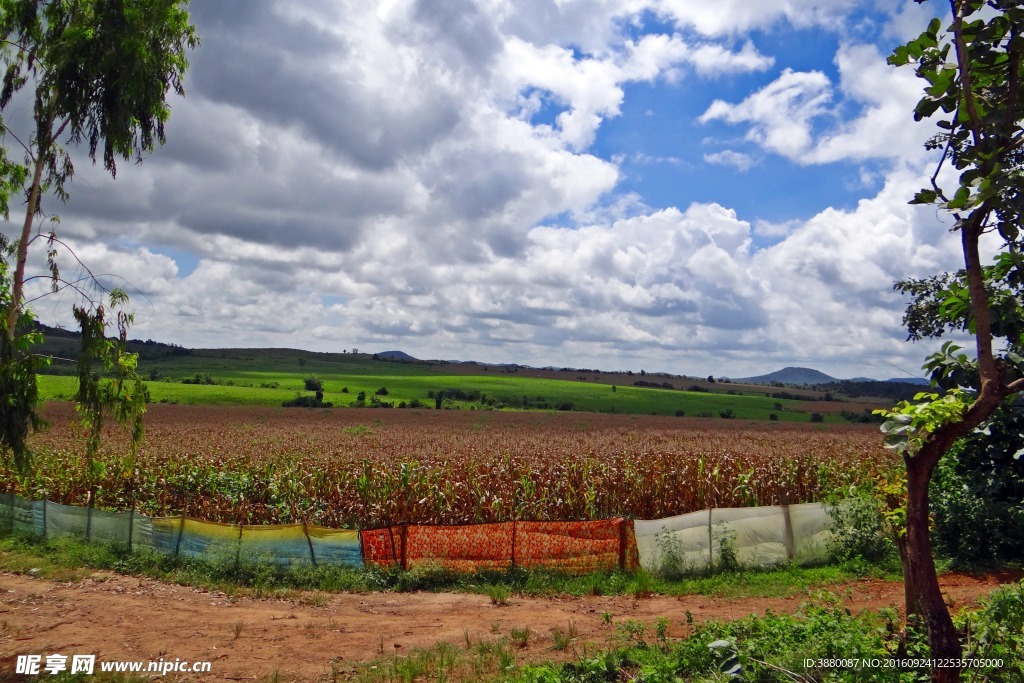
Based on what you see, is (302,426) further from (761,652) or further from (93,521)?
(761,652)

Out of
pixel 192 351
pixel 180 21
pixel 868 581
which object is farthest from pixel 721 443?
pixel 192 351

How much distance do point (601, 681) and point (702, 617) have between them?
411 centimetres

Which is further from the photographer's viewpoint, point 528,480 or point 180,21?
point 528,480

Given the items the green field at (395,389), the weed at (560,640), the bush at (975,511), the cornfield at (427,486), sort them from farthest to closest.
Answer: the green field at (395,389)
the cornfield at (427,486)
the bush at (975,511)
the weed at (560,640)

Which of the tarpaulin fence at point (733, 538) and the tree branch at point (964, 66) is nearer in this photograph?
the tree branch at point (964, 66)

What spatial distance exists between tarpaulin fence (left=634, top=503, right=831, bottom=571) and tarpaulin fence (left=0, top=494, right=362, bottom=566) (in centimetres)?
604

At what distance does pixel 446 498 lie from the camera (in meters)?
16.2

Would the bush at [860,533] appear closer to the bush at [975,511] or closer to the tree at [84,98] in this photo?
the bush at [975,511]

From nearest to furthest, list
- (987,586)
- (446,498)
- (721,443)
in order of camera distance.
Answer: (987,586) < (446,498) < (721,443)

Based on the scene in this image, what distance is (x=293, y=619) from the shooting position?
10.2 meters

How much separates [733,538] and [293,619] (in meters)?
8.56

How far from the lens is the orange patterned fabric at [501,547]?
1293 cm

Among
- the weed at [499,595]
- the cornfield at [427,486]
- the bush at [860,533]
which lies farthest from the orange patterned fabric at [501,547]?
the bush at [860,533]

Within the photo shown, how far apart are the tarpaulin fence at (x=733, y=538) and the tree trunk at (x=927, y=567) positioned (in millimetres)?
8326
